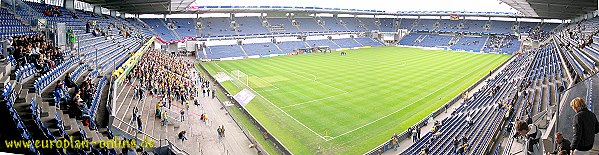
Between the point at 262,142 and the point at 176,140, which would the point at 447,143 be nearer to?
the point at 262,142

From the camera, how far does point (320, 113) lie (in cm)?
2062

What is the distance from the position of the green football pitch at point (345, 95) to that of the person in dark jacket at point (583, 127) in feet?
35.9

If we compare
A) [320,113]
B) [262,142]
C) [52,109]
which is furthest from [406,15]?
[52,109]

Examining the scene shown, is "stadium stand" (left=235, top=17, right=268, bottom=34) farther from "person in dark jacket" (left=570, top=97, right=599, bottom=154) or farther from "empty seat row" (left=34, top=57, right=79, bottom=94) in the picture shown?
"person in dark jacket" (left=570, top=97, right=599, bottom=154)

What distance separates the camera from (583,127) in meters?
4.26

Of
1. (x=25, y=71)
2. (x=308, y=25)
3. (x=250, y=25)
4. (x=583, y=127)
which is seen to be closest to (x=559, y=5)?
(x=583, y=127)

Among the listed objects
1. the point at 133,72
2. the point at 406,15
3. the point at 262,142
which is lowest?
the point at 262,142

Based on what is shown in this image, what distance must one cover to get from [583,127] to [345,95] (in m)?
20.8

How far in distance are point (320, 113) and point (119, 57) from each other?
10705 mm

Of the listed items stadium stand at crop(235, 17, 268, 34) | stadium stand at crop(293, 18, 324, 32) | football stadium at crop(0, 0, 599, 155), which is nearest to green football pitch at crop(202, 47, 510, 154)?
football stadium at crop(0, 0, 599, 155)

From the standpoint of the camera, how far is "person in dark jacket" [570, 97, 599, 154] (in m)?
4.22

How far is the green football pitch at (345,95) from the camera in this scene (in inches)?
671

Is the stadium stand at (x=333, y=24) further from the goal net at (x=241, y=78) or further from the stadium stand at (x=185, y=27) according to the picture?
the goal net at (x=241, y=78)

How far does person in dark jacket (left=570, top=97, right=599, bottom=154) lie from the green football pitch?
431 inches
